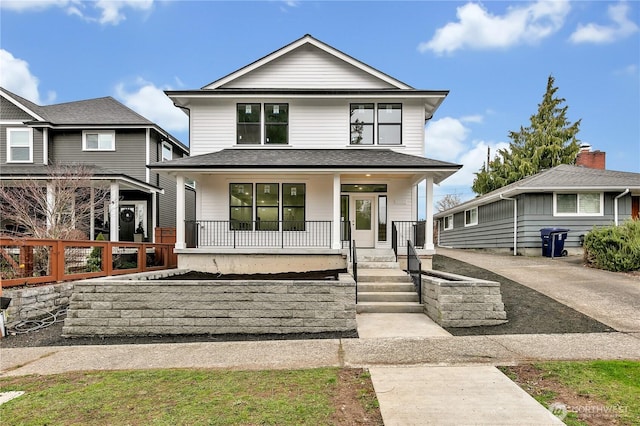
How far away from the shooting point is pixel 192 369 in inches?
174

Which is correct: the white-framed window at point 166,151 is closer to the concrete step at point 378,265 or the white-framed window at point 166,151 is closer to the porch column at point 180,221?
the porch column at point 180,221

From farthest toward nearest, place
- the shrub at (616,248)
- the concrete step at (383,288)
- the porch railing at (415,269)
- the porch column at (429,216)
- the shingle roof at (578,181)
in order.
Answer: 1. the shingle roof at (578,181)
2. the porch column at (429,216)
3. the shrub at (616,248)
4. the concrete step at (383,288)
5. the porch railing at (415,269)

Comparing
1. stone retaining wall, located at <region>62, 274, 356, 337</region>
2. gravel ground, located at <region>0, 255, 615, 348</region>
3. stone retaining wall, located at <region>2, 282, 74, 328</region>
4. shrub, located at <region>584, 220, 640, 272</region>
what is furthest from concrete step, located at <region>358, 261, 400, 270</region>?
stone retaining wall, located at <region>2, 282, 74, 328</region>

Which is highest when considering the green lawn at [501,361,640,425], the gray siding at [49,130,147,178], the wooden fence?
the gray siding at [49,130,147,178]

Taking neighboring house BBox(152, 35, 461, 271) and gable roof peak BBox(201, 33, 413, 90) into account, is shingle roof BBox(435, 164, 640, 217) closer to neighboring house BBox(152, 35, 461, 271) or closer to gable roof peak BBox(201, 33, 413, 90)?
neighboring house BBox(152, 35, 461, 271)

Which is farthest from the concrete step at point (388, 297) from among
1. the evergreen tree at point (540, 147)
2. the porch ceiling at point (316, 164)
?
the evergreen tree at point (540, 147)

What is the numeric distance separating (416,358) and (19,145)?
780 inches

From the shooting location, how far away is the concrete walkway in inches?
129

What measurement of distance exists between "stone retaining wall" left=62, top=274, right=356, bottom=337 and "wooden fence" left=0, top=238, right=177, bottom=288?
2.20 meters

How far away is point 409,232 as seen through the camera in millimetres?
11859

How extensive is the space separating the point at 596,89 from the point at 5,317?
2752 cm

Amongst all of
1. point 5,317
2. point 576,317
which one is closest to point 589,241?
point 576,317

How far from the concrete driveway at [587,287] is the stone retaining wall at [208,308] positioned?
4800mm

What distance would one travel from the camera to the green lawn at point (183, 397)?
3.13m
